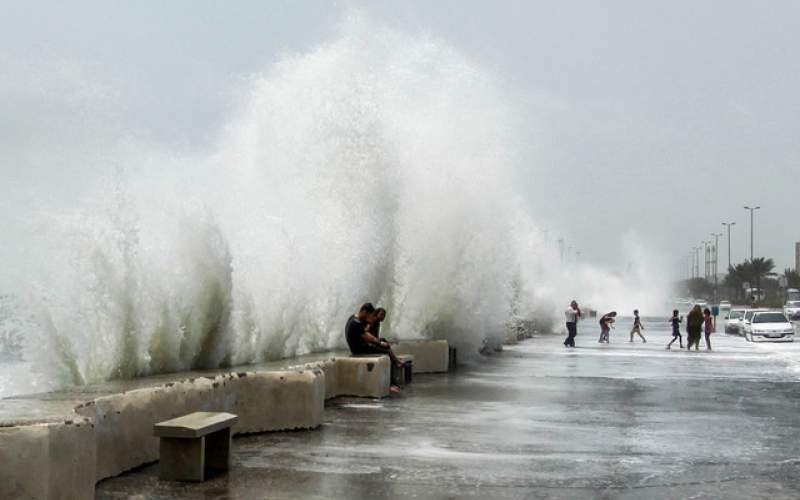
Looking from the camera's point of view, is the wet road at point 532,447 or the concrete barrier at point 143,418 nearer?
the concrete barrier at point 143,418

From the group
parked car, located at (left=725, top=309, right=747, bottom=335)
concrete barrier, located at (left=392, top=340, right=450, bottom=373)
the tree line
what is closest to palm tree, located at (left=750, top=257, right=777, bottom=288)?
the tree line

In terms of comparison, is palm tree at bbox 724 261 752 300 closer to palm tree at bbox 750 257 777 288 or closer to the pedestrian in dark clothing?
palm tree at bbox 750 257 777 288

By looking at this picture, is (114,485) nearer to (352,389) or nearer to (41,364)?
(41,364)

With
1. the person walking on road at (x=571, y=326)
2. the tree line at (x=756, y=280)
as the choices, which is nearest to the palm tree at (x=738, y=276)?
the tree line at (x=756, y=280)

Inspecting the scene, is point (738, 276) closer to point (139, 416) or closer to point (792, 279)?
point (792, 279)

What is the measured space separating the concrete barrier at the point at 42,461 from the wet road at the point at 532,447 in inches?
35.5

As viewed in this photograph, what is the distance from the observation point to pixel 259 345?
592 inches

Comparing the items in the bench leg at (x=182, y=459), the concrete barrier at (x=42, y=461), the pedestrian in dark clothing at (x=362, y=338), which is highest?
the pedestrian in dark clothing at (x=362, y=338)

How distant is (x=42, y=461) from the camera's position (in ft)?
18.6

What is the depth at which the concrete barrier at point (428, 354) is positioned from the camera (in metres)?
18.1

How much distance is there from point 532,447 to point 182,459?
344cm

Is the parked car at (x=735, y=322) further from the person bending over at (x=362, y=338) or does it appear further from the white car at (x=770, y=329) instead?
the person bending over at (x=362, y=338)

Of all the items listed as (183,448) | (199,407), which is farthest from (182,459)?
(199,407)

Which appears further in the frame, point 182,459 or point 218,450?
point 218,450
